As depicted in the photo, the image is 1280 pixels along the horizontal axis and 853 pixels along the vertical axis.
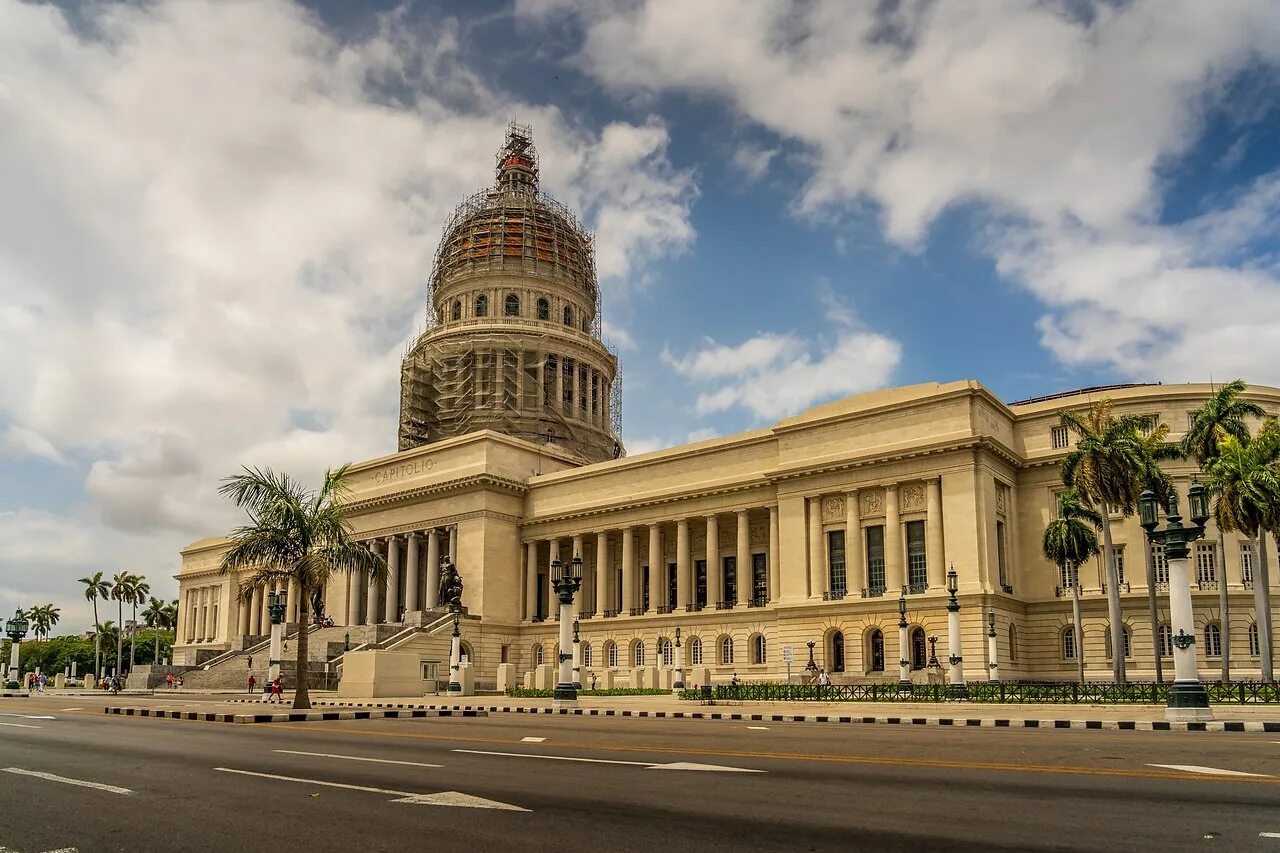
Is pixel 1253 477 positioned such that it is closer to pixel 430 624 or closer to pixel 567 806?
pixel 567 806

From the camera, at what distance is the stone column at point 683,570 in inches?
2579

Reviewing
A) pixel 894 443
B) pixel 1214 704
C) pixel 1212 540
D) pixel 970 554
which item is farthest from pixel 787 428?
pixel 1214 704

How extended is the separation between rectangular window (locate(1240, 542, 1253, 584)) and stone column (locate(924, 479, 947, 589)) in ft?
45.7

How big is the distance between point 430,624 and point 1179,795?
5977 centimetres

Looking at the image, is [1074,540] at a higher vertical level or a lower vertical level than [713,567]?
higher

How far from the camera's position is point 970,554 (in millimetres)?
50781

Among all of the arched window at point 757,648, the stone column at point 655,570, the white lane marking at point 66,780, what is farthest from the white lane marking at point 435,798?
the stone column at point 655,570

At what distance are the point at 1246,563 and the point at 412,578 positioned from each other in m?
51.8

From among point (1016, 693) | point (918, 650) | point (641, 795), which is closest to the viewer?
point (641, 795)

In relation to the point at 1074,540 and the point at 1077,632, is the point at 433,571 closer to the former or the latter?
the point at 1077,632

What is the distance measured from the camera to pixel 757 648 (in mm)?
60375

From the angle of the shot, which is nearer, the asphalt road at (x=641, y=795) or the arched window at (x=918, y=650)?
the asphalt road at (x=641, y=795)

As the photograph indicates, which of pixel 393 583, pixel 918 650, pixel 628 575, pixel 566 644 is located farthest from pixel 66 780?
pixel 393 583

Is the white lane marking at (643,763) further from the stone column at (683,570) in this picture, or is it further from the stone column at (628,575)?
the stone column at (628,575)
